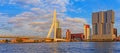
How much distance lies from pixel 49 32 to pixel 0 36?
3313 centimetres

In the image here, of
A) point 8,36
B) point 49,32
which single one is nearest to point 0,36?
point 8,36

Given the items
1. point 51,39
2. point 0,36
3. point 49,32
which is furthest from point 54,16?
point 0,36

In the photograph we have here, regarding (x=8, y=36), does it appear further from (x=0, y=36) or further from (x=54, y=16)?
(x=54, y=16)

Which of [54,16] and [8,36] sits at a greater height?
[54,16]

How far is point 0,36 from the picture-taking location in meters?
174

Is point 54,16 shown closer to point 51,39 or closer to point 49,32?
point 49,32

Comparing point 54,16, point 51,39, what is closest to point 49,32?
point 54,16

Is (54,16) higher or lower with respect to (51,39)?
higher

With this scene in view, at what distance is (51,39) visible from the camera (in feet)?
Result: 632

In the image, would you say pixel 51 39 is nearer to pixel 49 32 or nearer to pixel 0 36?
pixel 49 32

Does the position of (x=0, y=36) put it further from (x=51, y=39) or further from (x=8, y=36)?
(x=51, y=39)

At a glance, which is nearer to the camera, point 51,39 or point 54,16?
point 54,16

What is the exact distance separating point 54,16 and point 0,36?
38316mm

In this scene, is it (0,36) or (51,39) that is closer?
(0,36)
